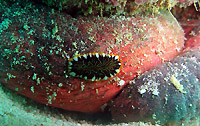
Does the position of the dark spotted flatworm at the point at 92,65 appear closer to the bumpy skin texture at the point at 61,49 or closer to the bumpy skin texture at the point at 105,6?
the bumpy skin texture at the point at 61,49

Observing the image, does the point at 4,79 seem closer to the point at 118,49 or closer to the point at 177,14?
the point at 118,49

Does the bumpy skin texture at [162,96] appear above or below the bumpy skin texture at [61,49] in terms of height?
below

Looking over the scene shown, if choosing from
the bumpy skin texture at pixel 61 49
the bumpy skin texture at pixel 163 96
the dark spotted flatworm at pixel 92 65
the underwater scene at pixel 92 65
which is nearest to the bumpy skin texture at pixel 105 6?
the underwater scene at pixel 92 65

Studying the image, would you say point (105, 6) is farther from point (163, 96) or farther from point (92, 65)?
point (163, 96)

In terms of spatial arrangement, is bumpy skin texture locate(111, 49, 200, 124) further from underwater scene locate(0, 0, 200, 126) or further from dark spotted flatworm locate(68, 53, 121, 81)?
dark spotted flatworm locate(68, 53, 121, 81)

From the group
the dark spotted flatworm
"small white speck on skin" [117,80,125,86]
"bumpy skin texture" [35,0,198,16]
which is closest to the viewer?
the dark spotted flatworm

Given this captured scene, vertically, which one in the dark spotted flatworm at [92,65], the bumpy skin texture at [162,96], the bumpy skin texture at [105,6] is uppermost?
the bumpy skin texture at [105,6]

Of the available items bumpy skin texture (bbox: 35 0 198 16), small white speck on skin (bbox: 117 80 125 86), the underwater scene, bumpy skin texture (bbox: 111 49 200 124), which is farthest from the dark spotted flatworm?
bumpy skin texture (bbox: 35 0 198 16)
